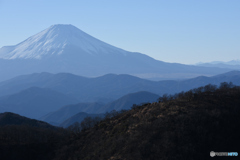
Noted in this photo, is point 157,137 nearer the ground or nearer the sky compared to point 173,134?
nearer the ground

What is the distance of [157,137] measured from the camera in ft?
82.0

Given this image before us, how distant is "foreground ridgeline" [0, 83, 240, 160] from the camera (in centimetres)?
2284

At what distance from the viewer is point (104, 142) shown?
2997 cm

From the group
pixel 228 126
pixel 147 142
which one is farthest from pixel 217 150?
pixel 147 142

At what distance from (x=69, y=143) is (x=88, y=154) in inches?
283

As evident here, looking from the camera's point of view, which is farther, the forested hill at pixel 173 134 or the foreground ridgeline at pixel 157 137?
the foreground ridgeline at pixel 157 137

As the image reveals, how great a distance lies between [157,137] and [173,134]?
1633mm

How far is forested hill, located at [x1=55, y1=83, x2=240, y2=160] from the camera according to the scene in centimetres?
2264

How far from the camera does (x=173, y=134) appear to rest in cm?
2402

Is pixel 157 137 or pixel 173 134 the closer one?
pixel 173 134

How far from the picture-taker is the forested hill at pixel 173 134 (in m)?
22.6

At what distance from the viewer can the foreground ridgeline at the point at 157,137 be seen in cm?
2284

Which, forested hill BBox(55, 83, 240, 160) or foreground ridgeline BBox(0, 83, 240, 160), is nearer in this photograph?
forested hill BBox(55, 83, 240, 160)

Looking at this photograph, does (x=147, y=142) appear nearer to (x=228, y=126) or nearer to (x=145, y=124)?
(x=145, y=124)
